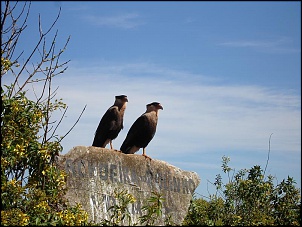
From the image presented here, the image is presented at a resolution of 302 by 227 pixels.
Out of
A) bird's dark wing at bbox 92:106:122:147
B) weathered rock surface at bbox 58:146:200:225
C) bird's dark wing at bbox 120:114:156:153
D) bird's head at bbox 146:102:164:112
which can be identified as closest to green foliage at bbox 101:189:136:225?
weathered rock surface at bbox 58:146:200:225

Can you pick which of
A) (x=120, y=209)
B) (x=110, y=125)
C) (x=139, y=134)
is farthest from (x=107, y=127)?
(x=120, y=209)

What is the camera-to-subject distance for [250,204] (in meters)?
9.30

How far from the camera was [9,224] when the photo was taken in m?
7.11

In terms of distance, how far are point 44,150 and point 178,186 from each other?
8.55 ft

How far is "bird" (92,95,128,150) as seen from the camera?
430 inches

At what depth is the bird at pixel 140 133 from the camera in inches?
426

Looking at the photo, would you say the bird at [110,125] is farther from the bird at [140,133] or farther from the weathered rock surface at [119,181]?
the weathered rock surface at [119,181]

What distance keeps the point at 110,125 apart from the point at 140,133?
2.19 ft

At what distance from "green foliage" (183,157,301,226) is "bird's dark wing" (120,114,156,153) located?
189cm

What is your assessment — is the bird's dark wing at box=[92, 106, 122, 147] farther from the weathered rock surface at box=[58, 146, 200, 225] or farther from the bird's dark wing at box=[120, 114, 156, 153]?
the weathered rock surface at box=[58, 146, 200, 225]

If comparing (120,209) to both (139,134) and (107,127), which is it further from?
(107,127)

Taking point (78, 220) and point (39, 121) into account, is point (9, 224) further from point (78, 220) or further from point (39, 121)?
point (39, 121)

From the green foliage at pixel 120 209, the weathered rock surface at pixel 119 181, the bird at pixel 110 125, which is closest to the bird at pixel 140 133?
the bird at pixel 110 125

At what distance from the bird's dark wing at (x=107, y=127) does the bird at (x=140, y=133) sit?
314 mm
